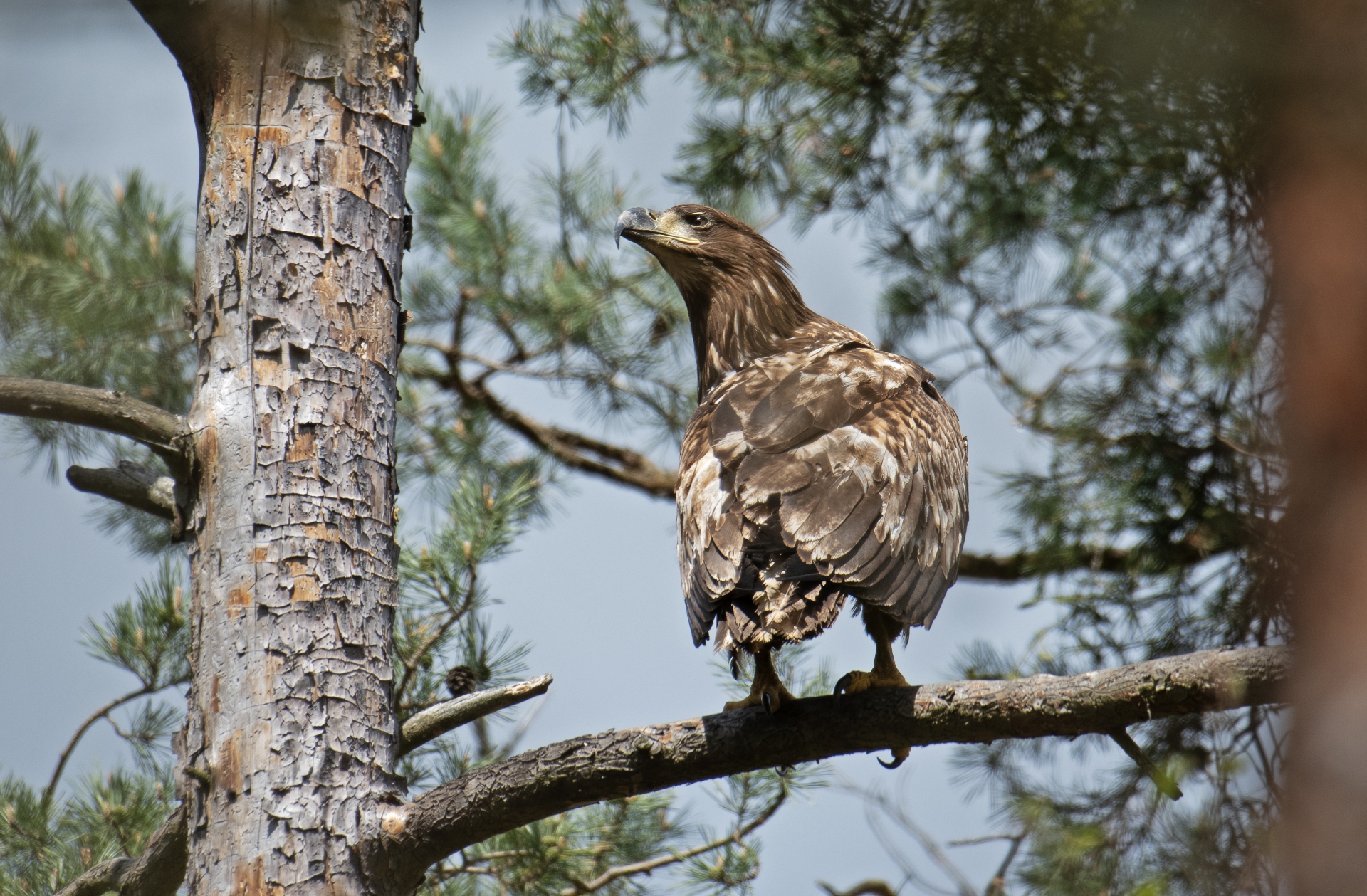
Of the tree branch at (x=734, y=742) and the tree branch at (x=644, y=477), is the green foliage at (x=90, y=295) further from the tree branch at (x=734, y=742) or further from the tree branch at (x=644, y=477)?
the tree branch at (x=734, y=742)

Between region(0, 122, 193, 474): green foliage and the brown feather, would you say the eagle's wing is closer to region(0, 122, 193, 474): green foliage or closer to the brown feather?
the brown feather

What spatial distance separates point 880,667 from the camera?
9.78 ft

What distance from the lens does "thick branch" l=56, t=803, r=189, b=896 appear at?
265cm

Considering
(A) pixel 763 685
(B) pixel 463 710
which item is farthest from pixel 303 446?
(A) pixel 763 685

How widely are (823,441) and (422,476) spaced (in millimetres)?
3171

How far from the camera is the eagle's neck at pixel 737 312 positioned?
177 inches

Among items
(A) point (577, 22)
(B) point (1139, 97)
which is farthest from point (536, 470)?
(B) point (1139, 97)

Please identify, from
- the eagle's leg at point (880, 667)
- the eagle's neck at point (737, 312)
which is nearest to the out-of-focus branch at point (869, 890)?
the eagle's leg at point (880, 667)

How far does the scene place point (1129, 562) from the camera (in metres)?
4.98

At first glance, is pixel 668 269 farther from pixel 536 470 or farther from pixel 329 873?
pixel 329 873

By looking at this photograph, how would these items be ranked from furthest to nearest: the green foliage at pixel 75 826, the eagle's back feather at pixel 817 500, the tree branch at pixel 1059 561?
the tree branch at pixel 1059 561, the green foliage at pixel 75 826, the eagle's back feather at pixel 817 500

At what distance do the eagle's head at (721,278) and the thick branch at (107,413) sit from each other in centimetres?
210

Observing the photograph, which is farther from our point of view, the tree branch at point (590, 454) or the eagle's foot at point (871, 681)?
the tree branch at point (590, 454)

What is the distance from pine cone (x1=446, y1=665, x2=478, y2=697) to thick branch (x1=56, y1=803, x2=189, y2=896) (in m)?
1.03
